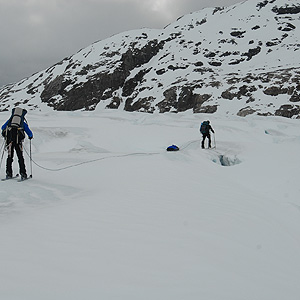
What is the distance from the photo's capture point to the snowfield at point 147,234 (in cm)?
226

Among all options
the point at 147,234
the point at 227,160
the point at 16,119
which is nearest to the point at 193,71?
the point at 227,160

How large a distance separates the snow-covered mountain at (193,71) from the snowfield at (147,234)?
36131mm

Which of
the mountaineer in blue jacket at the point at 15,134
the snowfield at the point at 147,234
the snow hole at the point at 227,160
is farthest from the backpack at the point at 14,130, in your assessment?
the snow hole at the point at 227,160

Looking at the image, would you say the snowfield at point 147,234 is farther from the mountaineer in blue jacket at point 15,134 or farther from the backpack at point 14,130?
the backpack at point 14,130

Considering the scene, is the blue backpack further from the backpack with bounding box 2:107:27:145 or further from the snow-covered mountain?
the snow-covered mountain

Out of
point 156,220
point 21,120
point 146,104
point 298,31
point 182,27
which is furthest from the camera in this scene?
point 182,27

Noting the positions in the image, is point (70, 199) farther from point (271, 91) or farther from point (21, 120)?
point (271, 91)

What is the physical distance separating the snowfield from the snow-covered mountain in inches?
1422

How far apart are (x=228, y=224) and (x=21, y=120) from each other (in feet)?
19.0

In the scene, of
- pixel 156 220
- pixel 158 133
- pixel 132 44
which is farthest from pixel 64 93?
pixel 156 220

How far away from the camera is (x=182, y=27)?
4053 inches

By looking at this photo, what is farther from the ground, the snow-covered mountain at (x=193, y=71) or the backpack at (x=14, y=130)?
the snow-covered mountain at (x=193, y=71)

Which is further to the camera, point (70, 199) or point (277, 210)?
point (277, 210)

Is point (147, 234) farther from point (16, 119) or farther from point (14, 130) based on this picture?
point (16, 119)
